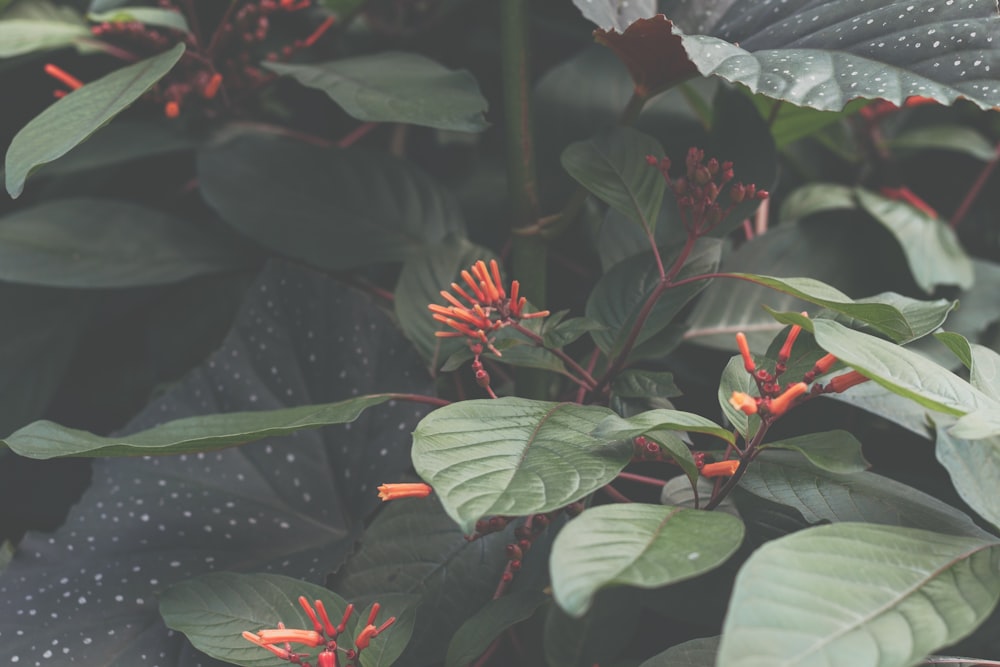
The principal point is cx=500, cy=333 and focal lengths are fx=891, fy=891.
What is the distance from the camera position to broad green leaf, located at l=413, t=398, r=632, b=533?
1.37ft

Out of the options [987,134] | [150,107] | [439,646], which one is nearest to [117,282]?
[150,107]

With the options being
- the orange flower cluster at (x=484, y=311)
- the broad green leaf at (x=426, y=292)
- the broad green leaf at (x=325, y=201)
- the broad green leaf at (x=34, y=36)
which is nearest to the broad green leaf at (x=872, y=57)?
the orange flower cluster at (x=484, y=311)

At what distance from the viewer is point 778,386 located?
49cm

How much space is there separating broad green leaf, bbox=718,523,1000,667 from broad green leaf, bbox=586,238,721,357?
0.23 m

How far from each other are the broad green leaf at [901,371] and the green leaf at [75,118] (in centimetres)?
48

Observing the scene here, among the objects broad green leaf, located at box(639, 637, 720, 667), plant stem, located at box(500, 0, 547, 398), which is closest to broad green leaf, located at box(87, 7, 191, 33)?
plant stem, located at box(500, 0, 547, 398)

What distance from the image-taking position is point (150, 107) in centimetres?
98

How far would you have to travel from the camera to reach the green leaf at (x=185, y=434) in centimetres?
55

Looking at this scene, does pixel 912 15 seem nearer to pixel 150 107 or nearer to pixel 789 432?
pixel 789 432

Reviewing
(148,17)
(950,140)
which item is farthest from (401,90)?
(950,140)

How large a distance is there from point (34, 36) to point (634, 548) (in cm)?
Result: 71

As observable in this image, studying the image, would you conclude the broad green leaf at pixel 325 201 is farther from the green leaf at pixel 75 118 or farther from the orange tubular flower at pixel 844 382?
the orange tubular flower at pixel 844 382

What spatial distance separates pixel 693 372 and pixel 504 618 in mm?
363

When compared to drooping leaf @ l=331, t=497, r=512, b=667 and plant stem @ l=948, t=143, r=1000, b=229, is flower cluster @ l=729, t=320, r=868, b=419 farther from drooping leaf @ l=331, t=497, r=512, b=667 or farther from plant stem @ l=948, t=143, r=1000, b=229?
plant stem @ l=948, t=143, r=1000, b=229
